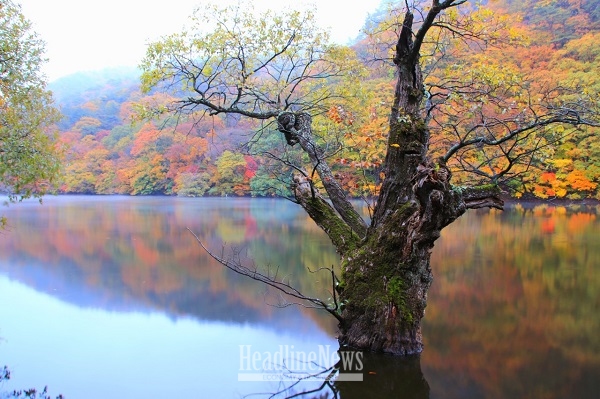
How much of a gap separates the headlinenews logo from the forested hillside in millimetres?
2268

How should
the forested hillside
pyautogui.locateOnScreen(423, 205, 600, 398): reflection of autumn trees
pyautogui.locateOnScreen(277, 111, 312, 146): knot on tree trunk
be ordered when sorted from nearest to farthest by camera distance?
pyautogui.locateOnScreen(423, 205, 600, 398): reflection of autumn trees
the forested hillside
pyautogui.locateOnScreen(277, 111, 312, 146): knot on tree trunk

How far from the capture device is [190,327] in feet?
22.9

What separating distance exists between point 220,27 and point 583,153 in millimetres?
22665

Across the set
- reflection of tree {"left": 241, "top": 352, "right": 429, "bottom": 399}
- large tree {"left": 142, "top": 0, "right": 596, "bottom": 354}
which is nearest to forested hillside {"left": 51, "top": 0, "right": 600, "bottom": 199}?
large tree {"left": 142, "top": 0, "right": 596, "bottom": 354}

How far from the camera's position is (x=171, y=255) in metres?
12.6

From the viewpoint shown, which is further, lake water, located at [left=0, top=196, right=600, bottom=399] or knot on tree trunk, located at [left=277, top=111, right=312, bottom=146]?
knot on tree trunk, located at [left=277, top=111, right=312, bottom=146]

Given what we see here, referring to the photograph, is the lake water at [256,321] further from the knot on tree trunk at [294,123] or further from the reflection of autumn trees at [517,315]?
the knot on tree trunk at [294,123]

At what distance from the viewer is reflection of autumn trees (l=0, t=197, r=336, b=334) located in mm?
8539

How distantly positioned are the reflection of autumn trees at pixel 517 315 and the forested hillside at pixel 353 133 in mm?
2018

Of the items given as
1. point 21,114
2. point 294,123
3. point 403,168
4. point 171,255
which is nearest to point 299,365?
point 403,168

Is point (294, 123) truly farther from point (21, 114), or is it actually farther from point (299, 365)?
point (21, 114)

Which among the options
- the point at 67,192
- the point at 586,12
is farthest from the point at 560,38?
the point at 67,192

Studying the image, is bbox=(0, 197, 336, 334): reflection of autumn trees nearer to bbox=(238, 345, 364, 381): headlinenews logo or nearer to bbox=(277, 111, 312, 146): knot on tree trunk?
bbox=(238, 345, 364, 381): headlinenews logo

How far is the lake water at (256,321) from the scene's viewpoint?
481cm
